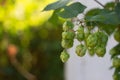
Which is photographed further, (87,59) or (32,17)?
(32,17)

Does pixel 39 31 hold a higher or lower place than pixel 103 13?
lower

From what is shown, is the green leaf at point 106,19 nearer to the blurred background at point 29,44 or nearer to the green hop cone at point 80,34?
the green hop cone at point 80,34

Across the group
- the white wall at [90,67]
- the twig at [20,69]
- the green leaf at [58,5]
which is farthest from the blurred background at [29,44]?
the green leaf at [58,5]

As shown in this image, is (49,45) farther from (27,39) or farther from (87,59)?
(87,59)

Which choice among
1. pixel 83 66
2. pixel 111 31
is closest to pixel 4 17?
pixel 83 66

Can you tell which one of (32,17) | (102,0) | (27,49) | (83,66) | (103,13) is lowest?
(27,49)

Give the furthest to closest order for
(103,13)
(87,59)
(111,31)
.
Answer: (87,59) < (111,31) < (103,13)
